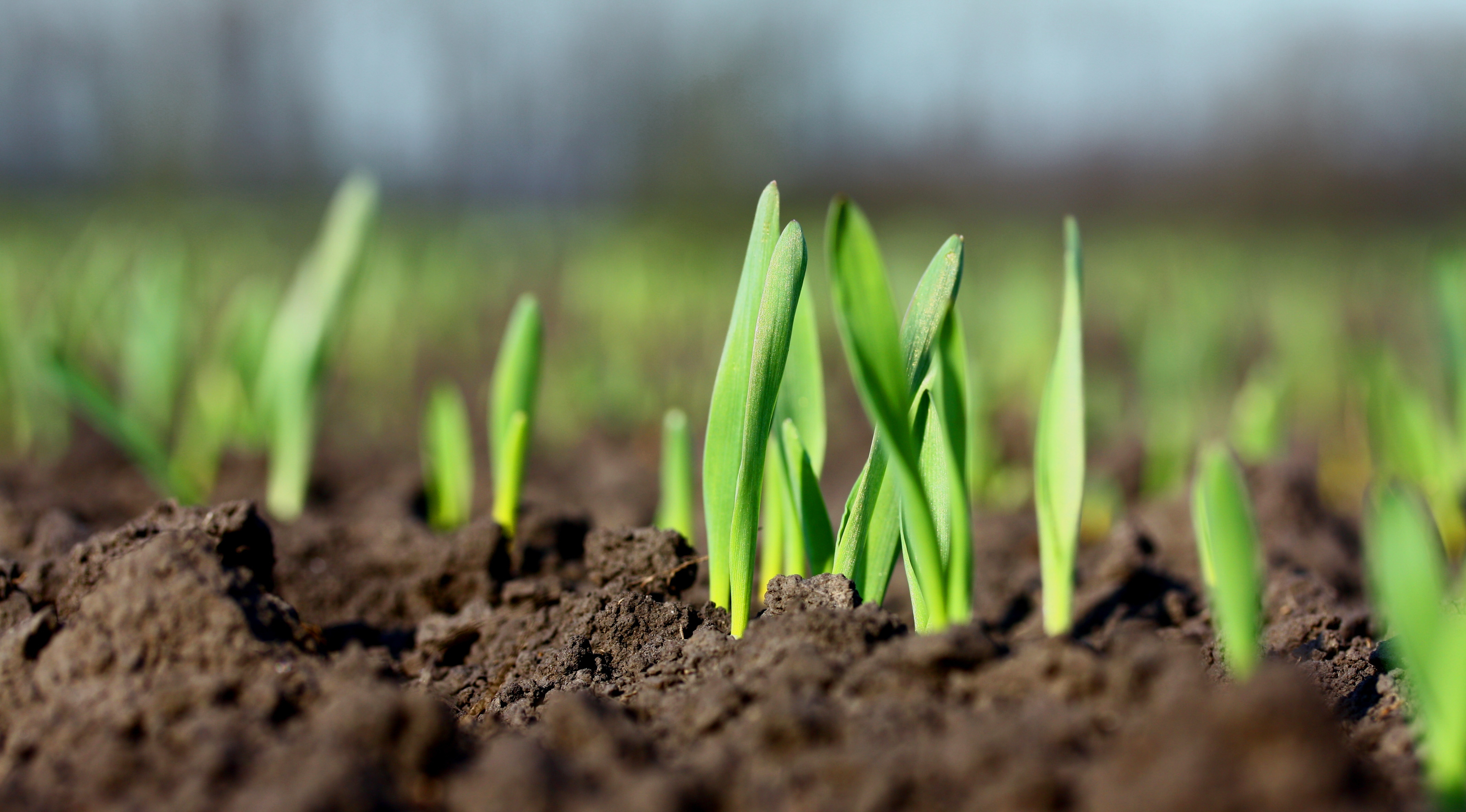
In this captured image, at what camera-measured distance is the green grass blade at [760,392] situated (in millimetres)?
906

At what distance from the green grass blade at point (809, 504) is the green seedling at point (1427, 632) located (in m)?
0.47

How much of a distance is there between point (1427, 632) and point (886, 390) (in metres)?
0.37

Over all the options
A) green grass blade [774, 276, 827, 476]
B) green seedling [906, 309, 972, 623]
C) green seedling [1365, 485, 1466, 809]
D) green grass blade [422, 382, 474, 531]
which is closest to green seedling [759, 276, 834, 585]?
green grass blade [774, 276, 827, 476]

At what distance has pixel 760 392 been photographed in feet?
3.07

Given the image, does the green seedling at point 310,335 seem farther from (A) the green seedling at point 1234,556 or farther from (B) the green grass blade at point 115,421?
(A) the green seedling at point 1234,556

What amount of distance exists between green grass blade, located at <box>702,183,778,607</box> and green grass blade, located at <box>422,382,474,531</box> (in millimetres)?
689

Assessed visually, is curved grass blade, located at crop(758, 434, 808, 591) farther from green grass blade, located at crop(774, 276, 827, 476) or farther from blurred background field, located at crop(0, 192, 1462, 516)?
blurred background field, located at crop(0, 192, 1462, 516)

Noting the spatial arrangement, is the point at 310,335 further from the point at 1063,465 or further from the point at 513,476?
the point at 1063,465

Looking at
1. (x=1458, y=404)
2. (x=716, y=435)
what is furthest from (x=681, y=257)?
(x=716, y=435)

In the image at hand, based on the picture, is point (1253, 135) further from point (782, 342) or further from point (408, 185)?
point (782, 342)

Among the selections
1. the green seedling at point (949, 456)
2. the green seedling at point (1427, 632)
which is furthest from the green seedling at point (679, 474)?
the green seedling at point (1427, 632)

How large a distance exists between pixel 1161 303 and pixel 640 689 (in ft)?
16.6

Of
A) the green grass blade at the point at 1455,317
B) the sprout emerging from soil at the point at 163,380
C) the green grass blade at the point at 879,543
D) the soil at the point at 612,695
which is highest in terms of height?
the sprout emerging from soil at the point at 163,380

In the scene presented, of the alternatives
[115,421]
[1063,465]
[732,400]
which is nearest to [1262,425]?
[1063,465]
